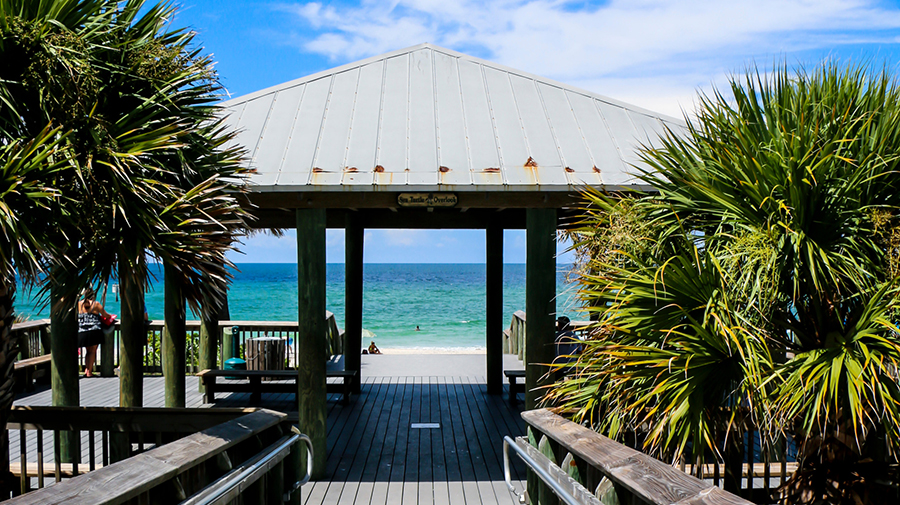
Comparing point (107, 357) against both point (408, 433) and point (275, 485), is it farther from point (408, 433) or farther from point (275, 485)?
point (275, 485)

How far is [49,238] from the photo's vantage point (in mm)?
3115

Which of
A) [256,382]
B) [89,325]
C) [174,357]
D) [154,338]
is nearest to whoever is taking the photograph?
[174,357]

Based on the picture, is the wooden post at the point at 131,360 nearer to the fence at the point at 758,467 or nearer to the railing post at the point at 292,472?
the railing post at the point at 292,472

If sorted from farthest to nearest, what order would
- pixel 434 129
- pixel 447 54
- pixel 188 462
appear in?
1. pixel 447 54
2. pixel 434 129
3. pixel 188 462

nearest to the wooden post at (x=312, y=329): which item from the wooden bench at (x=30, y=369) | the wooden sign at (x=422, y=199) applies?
the wooden sign at (x=422, y=199)

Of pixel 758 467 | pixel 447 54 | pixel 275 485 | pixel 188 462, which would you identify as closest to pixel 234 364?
pixel 447 54

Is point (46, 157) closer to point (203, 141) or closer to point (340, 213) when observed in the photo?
point (203, 141)

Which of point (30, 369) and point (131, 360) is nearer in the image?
point (131, 360)

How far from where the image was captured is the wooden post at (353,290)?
8.77 meters

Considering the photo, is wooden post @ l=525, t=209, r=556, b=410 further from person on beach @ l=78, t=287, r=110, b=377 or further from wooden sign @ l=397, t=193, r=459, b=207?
person on beach @ l=78, t=287, r=110, b=377

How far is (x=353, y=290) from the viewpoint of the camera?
28.7 feet

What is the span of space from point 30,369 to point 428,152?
764 cm

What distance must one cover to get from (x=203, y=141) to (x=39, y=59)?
1.08 m

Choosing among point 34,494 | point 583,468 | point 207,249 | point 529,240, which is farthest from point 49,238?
point 529,240
